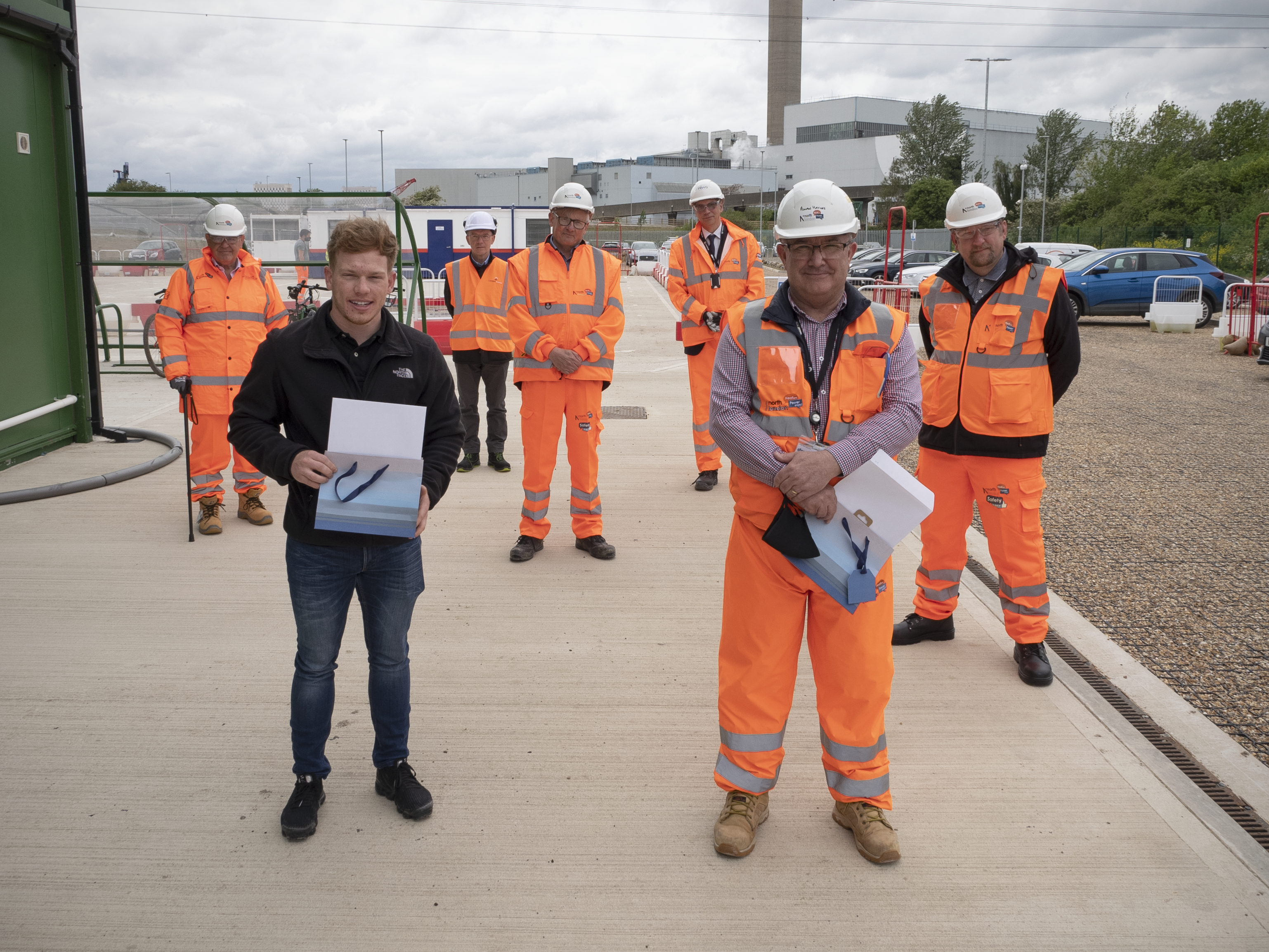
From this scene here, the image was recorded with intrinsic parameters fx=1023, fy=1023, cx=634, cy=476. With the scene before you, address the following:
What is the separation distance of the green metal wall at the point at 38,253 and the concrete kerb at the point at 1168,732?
7.43 m

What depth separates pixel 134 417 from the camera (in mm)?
10602

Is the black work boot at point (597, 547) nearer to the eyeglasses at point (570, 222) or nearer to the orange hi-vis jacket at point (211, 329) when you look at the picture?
the eyeglasses at point (570, 222)

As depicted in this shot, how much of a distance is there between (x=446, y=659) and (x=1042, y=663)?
8.54 ft

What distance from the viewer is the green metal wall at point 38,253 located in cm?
798

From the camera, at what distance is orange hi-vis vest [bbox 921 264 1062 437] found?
172 inches

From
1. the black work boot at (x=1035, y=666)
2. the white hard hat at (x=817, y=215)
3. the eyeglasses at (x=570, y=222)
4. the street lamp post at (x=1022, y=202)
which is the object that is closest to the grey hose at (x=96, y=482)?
the eyeglasses at (x=570, y=222)

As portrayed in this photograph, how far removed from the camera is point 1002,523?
4.46 metres

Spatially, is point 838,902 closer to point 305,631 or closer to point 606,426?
point 305,631

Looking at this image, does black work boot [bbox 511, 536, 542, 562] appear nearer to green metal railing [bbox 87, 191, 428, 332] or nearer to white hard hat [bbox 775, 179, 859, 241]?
white hard hat [bbox 775, 179, 859, 241]

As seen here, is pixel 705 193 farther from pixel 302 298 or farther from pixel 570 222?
pixel 302 298

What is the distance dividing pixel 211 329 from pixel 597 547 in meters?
2.90

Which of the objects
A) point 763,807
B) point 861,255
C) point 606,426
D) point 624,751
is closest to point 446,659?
point 624,751

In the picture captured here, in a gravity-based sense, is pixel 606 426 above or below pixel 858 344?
below

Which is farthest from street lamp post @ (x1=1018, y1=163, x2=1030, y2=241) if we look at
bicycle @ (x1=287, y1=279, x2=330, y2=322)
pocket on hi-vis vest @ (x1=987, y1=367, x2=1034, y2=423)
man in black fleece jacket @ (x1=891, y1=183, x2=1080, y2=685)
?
pocket on hi-vis vest @ (x1=987, y1=367, x2=1034, y2=423)
